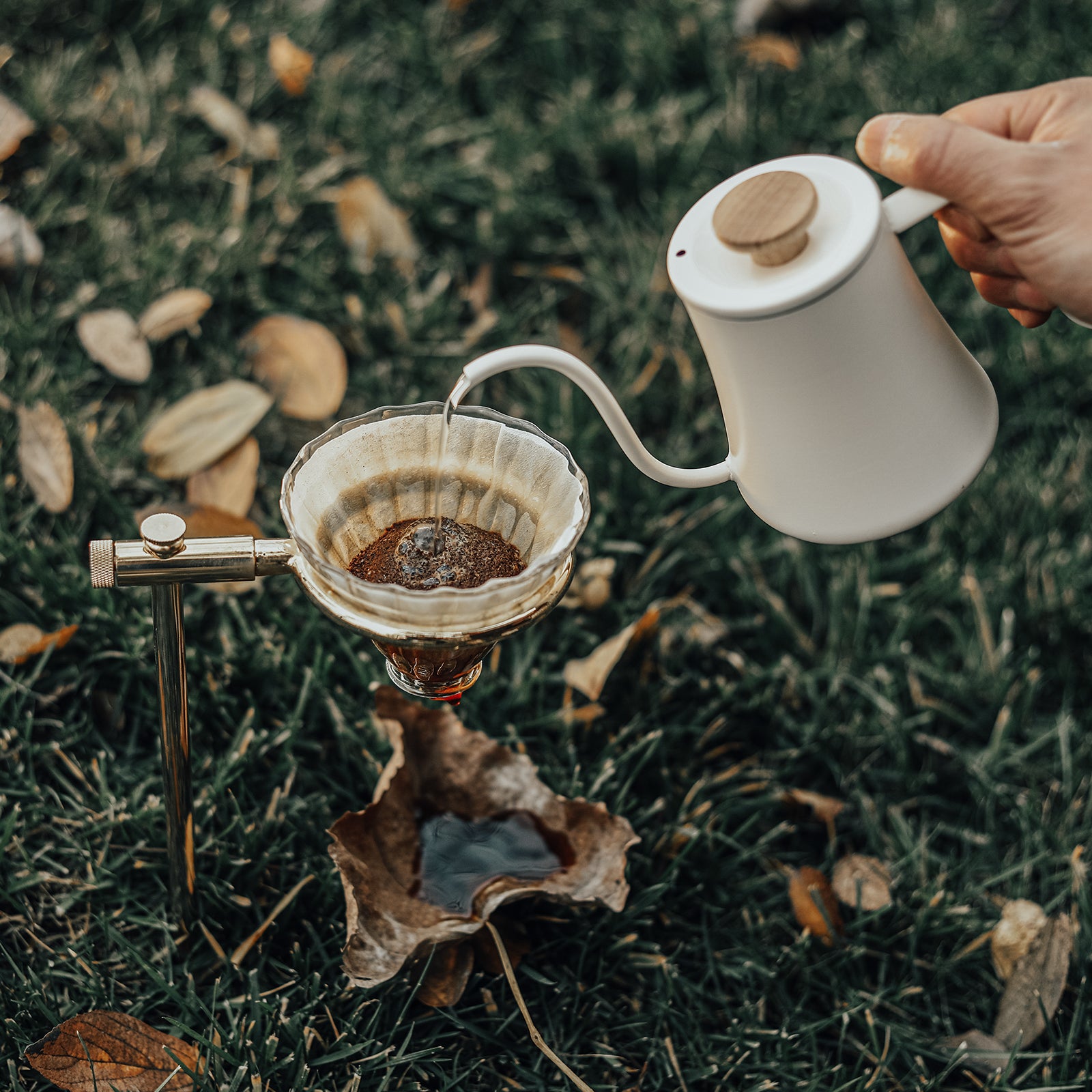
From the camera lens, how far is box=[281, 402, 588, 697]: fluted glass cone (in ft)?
3.67

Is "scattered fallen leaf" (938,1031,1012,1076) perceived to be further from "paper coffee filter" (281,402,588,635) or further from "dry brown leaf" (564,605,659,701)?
"paper coffee filter" (281,402,588,635)

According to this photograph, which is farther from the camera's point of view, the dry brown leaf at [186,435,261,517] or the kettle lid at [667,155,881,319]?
the dry brown leaf at [186,435,261,517]

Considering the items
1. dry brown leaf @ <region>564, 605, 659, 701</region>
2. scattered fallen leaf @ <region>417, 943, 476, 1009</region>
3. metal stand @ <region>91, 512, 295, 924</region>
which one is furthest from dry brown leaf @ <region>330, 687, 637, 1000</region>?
metal stand @ <region>91, 512, 295, 924</region>

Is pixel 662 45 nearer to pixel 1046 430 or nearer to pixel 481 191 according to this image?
pixel 481 191

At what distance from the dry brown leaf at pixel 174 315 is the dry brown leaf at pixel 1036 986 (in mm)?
1726

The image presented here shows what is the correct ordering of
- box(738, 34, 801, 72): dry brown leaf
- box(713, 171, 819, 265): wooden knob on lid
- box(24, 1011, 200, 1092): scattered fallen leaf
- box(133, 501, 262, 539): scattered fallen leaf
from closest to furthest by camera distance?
1. box(713, 171, 819, 265): wooden knob on lid
2. box(24, 1011, 200, 1092): scattered fallen leaf
3. box(133, 501, 262, 539): scattered fallen leaf
4. box(738, 34, 801, 72): dry brown leaf

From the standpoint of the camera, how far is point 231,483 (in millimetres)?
1994

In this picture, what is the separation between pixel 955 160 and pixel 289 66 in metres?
1.91

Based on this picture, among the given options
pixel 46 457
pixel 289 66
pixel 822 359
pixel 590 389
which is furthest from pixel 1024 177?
pixel 289 66

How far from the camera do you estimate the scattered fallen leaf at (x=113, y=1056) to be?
138 cm

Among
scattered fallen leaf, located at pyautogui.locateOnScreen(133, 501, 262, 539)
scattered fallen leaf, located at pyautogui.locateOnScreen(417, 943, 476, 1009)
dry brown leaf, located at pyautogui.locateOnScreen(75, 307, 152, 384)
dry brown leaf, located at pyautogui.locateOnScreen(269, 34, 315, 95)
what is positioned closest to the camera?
scattered fallen leaf, located at pyautogui.locateOnScreen(417, 943, 476, 1009)

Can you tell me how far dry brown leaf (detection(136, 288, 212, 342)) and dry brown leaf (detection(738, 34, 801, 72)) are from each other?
147 cm

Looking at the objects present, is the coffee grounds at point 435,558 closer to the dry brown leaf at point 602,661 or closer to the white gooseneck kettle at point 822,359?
the white gooseneck kettle at point 822,359

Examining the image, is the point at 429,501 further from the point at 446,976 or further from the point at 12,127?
the point at 12,127
